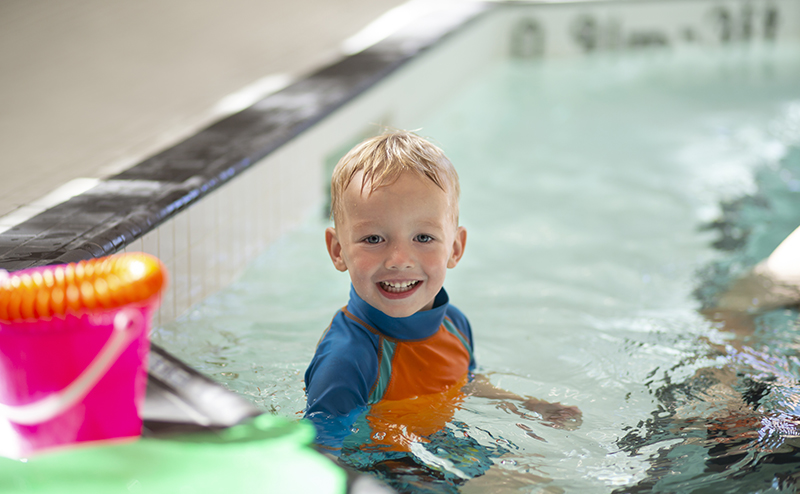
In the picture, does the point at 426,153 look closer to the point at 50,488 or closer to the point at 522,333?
the point at 50,488

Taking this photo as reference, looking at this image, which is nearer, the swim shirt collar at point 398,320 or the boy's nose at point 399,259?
the boy's nose at point 399,259

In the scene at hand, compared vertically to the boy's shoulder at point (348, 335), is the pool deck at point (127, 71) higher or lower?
higher

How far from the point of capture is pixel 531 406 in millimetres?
1903

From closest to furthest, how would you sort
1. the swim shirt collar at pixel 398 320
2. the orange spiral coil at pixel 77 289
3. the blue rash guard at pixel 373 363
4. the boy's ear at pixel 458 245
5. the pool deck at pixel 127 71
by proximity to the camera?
the orange spiral coil at pixel 77 289
the blue rash guard at pixel 373 363
the swim shirt collar at pixel 398 320
the boy's ear at pixel 458 245
the pool deck at pixel 127 71

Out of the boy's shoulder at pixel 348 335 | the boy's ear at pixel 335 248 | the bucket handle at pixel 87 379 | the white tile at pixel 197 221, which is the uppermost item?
the bucket handle at pixel 87 379

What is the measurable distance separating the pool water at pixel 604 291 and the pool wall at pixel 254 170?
0.50ft

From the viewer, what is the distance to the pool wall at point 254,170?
2146 mm

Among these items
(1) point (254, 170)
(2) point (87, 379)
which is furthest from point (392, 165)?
(1) point (254, 170)

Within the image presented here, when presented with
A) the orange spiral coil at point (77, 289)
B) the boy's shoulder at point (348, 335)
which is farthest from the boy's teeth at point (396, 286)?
the orange spiral coil at point (77, 289)

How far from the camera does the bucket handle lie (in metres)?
0.89

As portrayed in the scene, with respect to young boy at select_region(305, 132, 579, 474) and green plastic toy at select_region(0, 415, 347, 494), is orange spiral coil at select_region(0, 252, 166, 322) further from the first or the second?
young boy at select_region(305, 132, 579, 474)

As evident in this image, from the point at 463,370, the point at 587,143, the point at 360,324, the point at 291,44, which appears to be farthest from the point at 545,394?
the point at 291,44

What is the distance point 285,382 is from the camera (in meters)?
2.07

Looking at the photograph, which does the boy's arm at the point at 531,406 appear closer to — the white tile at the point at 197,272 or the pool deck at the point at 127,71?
the white tile at the point at 197,272
